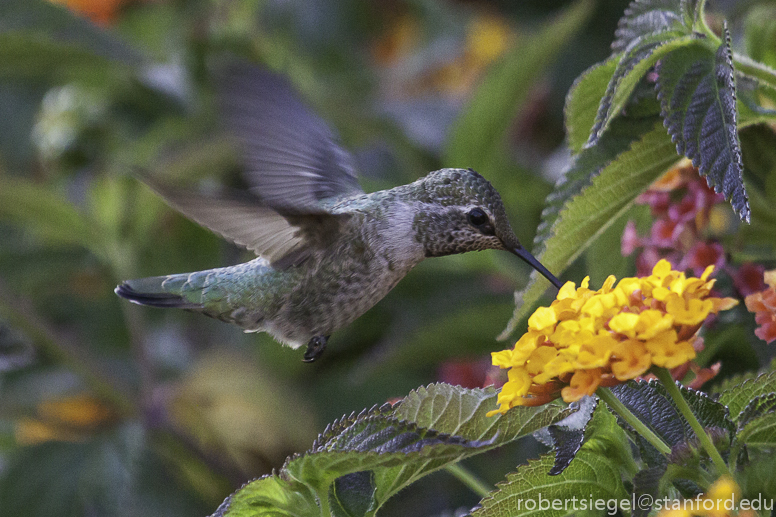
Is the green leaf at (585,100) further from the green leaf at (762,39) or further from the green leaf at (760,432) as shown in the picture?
the green leaf at (760,432)

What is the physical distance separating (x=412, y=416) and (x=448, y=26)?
243cm

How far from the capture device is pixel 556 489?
0.96 m

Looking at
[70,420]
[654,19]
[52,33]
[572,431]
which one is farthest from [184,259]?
[572,431]

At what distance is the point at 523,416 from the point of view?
3.16ft

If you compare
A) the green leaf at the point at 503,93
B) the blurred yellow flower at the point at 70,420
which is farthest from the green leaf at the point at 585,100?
the blurred yellow flower at the point at 70,420

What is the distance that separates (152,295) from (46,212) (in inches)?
28.6

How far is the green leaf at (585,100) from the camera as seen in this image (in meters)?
1.20

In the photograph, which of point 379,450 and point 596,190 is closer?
point 379,450

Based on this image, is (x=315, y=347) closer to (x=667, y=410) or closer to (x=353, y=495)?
(x=353, y=495)

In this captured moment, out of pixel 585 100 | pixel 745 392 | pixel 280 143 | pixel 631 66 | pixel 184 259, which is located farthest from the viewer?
pixel 184 259

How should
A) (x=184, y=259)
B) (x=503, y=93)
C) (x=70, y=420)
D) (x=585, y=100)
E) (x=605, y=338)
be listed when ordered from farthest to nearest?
(x=184, y=259) → (x=70, y=420) → (x=503, y=93) → (x=585, y=100) → (x=605, y=338)

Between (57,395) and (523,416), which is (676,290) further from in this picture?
(57,395)

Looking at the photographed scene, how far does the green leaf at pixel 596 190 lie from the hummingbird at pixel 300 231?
0.12 feet

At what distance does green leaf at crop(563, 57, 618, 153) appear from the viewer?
120 cm
